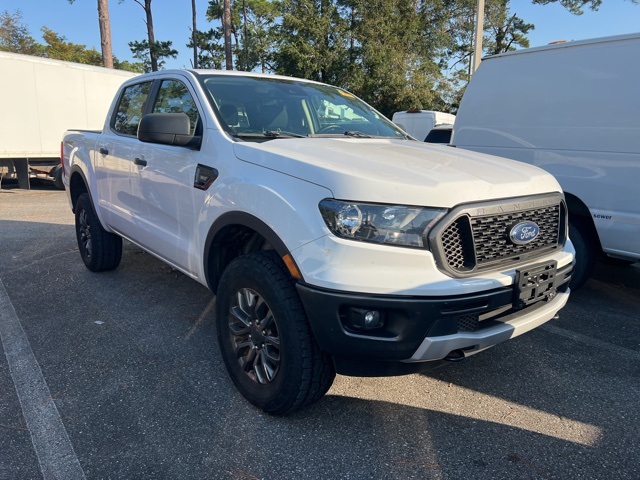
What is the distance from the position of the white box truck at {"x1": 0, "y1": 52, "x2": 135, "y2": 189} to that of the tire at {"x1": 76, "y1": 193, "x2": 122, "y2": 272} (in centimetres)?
A: 860

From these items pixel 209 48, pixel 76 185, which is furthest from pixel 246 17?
pixel 76 185

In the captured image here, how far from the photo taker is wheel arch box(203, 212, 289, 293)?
9.06 feet

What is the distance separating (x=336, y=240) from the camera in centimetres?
223

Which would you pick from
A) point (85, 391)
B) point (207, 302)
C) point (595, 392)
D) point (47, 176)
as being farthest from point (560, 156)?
point (47, 176)

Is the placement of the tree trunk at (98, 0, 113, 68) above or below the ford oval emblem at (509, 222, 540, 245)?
above

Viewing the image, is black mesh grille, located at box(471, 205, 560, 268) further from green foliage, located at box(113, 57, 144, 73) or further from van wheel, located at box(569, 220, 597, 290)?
green foliage, located at box(113, 57, 144, 73)

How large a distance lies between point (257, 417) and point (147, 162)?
2.10 metres

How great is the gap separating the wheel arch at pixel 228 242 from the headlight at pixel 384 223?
1.85 feet

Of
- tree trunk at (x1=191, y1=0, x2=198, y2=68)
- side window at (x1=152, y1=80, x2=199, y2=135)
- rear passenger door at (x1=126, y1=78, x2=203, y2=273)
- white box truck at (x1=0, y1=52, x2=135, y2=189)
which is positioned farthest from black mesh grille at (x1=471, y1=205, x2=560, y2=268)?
tree trunk at (x1=191, y1=0, x2=198, y2=68)

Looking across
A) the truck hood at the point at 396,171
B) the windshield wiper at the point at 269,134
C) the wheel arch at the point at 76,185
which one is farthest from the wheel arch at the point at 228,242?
the wheel arch at the point at 76,185

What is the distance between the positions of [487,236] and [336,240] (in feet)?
2.51

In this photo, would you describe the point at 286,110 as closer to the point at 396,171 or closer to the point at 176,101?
the point at 176,101

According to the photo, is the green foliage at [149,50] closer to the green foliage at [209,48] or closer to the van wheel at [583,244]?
the green foliage at [209,48]

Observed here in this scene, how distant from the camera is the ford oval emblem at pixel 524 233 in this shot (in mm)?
2521
